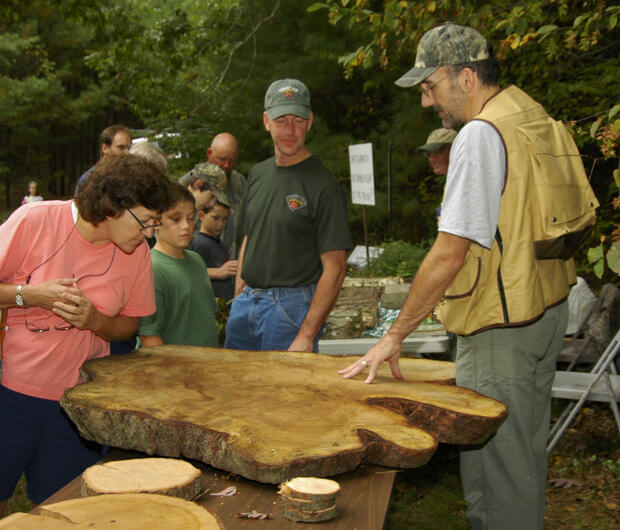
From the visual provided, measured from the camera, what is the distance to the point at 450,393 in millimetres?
2270

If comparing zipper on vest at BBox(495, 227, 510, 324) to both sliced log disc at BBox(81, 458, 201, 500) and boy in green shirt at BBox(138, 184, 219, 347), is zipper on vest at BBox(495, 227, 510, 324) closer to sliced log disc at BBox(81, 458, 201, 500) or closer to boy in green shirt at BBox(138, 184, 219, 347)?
sliced log disc at BBox(81, 458, 201, 500)

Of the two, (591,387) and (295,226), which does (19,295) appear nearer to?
(295,226)

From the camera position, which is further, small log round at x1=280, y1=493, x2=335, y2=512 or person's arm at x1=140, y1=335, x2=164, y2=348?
person's arm at x1=140, y1=335, x2=164, y2=348

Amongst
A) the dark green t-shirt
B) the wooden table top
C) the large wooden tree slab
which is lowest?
the wooden table top

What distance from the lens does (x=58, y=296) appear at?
230 cm

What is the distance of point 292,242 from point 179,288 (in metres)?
0.57

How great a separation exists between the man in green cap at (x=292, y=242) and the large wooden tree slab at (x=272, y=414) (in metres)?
0.70

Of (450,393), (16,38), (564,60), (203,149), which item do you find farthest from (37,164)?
(450,393)

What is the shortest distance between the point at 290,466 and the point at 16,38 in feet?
83.7

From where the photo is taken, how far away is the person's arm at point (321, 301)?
319cm

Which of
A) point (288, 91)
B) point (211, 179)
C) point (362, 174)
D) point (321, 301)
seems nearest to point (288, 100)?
point (288, 91)

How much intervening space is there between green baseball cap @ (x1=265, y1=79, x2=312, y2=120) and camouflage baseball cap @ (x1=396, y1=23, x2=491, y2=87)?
3.19 feet

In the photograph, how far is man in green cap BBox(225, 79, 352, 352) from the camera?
10.6 feet

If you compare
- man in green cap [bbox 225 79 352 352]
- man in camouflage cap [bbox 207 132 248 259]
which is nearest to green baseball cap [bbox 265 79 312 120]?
man in green cap [bbox 225 79 352 352]
